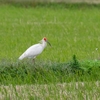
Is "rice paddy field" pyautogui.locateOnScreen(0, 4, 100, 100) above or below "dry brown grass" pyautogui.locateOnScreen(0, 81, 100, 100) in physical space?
above

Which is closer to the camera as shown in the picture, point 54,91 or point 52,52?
point 54,91

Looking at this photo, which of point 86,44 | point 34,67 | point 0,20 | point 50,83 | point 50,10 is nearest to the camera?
point 50,83

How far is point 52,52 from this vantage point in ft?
41.7

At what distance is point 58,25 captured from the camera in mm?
16922

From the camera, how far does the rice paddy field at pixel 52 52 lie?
8.48 meters

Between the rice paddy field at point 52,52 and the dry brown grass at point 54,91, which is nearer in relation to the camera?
the dry brown grass at point 54,91

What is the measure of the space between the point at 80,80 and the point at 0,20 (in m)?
9.10

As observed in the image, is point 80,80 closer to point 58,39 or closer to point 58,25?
point 58,39

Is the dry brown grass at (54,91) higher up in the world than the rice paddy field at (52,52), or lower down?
lower down

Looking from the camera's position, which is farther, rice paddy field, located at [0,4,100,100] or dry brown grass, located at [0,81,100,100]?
rice paddy field, located at [0,4,100,100]

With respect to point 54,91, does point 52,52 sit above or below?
above

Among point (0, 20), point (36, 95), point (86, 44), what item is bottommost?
point (36, 95)

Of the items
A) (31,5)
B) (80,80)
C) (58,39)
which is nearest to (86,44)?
(58,39)

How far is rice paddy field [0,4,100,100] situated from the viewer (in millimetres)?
8477
